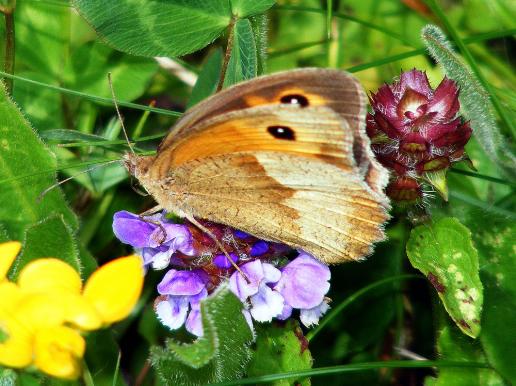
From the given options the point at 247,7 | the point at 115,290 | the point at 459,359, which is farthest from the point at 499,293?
the point at 115,290

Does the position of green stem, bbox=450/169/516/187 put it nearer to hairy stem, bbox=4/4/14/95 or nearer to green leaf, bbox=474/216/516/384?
green leaf, bbox=474/216/516/384

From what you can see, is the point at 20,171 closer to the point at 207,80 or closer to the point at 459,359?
the point at 207,80

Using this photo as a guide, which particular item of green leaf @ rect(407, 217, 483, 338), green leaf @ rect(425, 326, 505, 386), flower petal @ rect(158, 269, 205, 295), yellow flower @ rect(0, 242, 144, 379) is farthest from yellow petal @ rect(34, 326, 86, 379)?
green leaf @ rect(425, 326, 505, 386)

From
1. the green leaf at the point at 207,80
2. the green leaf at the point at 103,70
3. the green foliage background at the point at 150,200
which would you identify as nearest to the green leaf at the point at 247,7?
the green foliage background at the point at 150,200

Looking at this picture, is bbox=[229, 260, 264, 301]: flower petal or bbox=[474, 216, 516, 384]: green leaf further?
bbox=[474, 216, 516, 384]: green leaf

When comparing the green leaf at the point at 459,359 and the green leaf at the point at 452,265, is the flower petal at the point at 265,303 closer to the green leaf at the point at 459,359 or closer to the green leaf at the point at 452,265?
the green leaf at the point at 452,265
